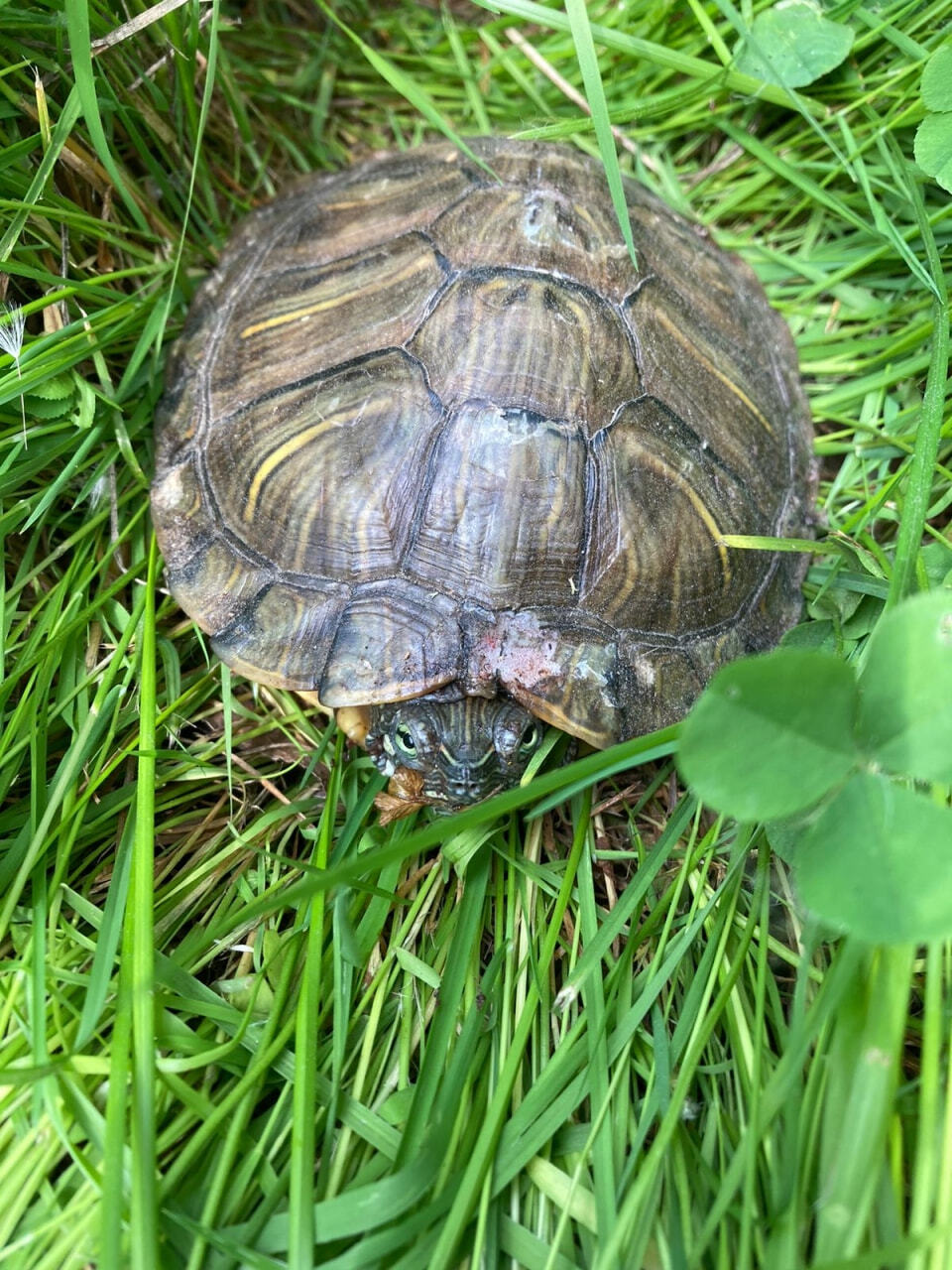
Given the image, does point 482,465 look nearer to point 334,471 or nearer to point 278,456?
point 334,471

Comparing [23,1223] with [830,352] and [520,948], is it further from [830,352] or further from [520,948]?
[830,352]

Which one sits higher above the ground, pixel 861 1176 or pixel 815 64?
pixel 815 64

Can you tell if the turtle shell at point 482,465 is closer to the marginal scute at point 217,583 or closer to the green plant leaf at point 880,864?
the marginal scute at point 217,583

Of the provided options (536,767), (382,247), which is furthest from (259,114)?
(536,767)

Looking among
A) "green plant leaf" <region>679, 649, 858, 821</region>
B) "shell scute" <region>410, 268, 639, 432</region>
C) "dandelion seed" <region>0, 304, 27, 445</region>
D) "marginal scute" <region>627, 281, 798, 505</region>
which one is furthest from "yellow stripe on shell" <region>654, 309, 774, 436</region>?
"dandelion seed" <region>0, 304, 27, 445</region>

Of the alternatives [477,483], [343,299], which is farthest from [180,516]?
[477,483]

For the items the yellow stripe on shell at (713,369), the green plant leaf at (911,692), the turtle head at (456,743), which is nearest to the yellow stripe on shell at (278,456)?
the turtle head at (456,743)
